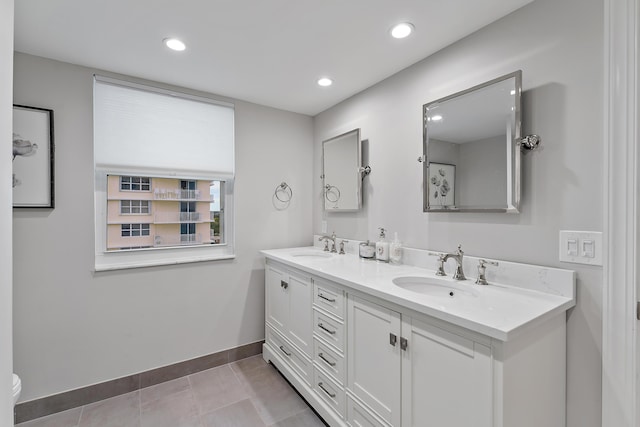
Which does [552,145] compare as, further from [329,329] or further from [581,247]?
[329,329]

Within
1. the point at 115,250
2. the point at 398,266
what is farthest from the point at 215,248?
the point at 398,266

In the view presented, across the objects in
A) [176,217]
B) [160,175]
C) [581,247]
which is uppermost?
[160,175]

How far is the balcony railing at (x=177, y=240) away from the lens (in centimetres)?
235

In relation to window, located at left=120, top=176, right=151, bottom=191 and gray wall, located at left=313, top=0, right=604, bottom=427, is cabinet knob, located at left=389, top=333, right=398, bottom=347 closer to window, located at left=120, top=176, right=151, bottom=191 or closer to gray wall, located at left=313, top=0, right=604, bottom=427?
gray wall, located at left=313, top=0, right=604, bottom=427

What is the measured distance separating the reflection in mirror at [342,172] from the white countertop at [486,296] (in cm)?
81

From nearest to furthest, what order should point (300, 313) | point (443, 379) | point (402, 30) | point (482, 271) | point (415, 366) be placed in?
point (443, 379) → point (415, 366) → point (482, 271) → point (402, 30) → point (300, 313)

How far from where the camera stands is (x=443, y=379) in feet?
3.71

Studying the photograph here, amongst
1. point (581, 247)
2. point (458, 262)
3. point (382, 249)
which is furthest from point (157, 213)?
point (581, 247)


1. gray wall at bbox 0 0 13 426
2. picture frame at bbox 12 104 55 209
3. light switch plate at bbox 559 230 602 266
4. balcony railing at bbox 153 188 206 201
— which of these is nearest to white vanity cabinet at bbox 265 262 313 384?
balcony railing at bbox 153 188 206 201

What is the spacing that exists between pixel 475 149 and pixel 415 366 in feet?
3.78

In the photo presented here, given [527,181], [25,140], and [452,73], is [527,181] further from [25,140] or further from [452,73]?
[25,140]

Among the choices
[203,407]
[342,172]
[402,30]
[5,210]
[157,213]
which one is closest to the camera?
[5,210]

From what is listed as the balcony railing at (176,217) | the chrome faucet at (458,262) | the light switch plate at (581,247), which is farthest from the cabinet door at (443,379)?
the balcony railing at (176,217)

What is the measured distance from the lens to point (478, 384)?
3.35 ft
